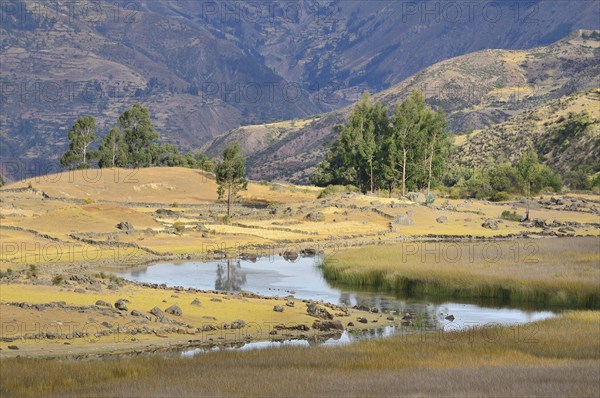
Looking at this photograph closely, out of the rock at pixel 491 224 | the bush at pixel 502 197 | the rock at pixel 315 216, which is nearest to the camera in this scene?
the rock at pixel 491 224

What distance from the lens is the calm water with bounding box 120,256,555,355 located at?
48.8 m

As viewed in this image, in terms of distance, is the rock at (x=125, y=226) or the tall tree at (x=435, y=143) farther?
the tall tree at (x=435, y=143)

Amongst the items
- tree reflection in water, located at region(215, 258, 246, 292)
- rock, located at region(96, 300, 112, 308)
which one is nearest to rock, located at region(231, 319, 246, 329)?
rock, located at region(96, 300, 112, 308)

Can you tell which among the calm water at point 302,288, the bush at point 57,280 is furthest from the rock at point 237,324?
the bush at point 57,280

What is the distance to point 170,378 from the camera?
30125 mm

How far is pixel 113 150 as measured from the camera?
174m

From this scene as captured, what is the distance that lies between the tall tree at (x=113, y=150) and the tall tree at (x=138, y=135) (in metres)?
2.43

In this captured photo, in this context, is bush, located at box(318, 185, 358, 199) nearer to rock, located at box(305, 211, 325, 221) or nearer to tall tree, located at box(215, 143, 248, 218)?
tall tree, located at box(215, 143, 248, 218)

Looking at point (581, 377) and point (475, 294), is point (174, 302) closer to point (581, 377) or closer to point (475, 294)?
point (475, 294)

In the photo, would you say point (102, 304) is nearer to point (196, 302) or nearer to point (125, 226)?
point (196, 302)

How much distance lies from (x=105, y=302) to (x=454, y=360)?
17571 millimetres

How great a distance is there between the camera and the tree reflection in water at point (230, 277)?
6197cm

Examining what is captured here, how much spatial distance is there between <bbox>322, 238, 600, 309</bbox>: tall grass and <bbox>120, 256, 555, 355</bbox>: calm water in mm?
2540

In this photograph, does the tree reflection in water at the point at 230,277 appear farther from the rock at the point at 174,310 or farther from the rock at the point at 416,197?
the rock at the point at 416,197
